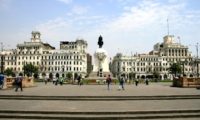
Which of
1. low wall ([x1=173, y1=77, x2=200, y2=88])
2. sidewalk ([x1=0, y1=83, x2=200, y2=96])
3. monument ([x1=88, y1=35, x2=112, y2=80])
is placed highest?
monument ([x1=88, y1=35, x2=112, y2=80])

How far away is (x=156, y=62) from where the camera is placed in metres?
159

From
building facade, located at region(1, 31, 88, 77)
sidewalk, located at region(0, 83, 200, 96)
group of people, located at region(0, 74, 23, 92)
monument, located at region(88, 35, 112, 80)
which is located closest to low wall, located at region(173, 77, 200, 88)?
sidewalk, located at region(0, 83, 200, 96)

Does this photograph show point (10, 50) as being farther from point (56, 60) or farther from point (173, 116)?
point (173, 116)

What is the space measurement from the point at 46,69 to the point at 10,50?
1999cm

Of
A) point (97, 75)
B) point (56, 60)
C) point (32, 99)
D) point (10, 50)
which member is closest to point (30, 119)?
point (32, 99)

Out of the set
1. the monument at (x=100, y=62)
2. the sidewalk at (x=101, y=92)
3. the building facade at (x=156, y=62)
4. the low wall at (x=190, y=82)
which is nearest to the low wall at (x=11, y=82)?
the sidewalk at (x=101, y=92)

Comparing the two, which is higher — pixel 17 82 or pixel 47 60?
pixel 47 60

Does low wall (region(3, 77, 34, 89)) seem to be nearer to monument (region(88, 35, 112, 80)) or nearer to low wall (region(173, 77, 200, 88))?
low wall (region(173, 77, 200, 88))

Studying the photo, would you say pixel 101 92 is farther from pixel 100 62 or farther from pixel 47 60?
pixel 47 60

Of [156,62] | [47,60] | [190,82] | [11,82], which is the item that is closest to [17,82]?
[11,82]

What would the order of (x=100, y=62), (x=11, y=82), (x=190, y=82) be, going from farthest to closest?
(x=100, y=62) < (x=190, y=82) < (x=11, y=82)

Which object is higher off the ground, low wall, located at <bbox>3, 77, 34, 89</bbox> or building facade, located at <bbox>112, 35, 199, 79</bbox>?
building facade, located at <bbox>112, 35, 199, 79</bbox>

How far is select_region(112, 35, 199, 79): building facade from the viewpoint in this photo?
15775 centimetres

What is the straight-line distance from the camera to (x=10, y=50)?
154000 millimetres
